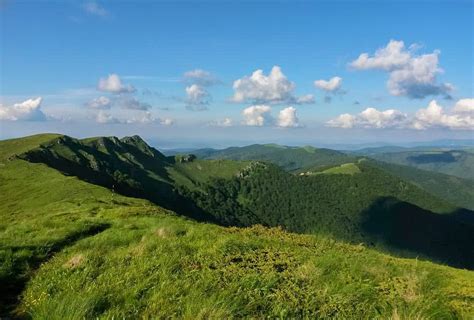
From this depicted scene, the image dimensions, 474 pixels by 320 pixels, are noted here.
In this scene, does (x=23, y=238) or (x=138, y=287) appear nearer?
(x=138, y=287)

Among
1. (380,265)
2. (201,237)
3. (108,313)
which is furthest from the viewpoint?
(201,237)

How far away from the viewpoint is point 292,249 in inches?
492

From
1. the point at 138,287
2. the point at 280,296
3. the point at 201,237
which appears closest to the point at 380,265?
the point at 280,296

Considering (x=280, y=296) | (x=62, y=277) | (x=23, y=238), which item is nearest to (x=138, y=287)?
(x=62, y=277)

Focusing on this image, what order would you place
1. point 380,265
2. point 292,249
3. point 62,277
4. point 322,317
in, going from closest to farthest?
1. point 322,317
2. point 62,277
3. point 380,265
4. point 292,249

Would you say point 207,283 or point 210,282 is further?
point 210,282

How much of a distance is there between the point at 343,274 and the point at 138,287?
187 inches

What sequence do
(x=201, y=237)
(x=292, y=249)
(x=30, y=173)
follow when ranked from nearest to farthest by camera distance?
(x=292, y=249) → (x=201, y=237) → (x=30, y=173)

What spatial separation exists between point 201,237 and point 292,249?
9.98ft

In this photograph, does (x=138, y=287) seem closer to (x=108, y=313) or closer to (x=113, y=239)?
(x=108, y=313)

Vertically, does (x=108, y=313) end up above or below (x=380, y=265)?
above

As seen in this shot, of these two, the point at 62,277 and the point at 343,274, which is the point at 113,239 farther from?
the point at 343,274

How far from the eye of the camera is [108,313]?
22.6 feet

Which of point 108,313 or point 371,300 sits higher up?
point 108,313
